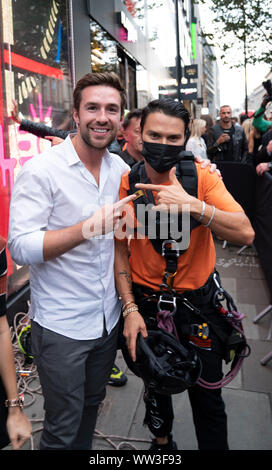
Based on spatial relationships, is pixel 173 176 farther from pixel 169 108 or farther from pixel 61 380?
pixel 61 380

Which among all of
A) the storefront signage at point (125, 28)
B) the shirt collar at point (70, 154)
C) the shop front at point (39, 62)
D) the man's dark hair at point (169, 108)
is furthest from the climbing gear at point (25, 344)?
the storefront signage at point (125, 28)

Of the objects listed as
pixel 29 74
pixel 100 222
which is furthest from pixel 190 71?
pixel 100 222

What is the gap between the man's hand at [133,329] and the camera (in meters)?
1.98

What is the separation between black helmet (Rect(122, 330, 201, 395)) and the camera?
1.88m

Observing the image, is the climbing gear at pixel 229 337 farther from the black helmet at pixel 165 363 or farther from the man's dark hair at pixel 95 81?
the man's dark hair at pixel 95 81

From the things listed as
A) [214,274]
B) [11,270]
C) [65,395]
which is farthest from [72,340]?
[11,270]

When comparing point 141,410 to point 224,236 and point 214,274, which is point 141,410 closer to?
point 214,274

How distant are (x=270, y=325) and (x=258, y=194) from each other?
2.87 metres

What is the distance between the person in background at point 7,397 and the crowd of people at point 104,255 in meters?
0.01

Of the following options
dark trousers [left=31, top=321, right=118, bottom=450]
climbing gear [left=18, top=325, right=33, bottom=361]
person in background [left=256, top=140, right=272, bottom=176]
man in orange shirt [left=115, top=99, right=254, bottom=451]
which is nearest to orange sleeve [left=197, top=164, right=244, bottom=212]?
man in orange shirt [left=115, top=99, right=254, bottom=451]

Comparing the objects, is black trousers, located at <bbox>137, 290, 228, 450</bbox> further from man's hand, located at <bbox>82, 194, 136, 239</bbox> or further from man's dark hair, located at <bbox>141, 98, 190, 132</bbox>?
man's dark hair, located at <bbox>141, 98, 190, 132</bbox>

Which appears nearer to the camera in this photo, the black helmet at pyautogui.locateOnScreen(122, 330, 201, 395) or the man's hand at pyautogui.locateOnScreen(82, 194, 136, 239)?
the man's hand at pyautogui.locateOnScreen(82, 194, 136, 239)

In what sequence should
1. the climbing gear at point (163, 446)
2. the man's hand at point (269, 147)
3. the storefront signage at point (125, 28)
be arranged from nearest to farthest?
the climbing gear at point (163, 446), the man's hand at point (269, 147), the storefront signage at point (125, 28)

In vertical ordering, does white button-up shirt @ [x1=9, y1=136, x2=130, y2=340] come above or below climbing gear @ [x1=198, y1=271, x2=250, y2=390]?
above
